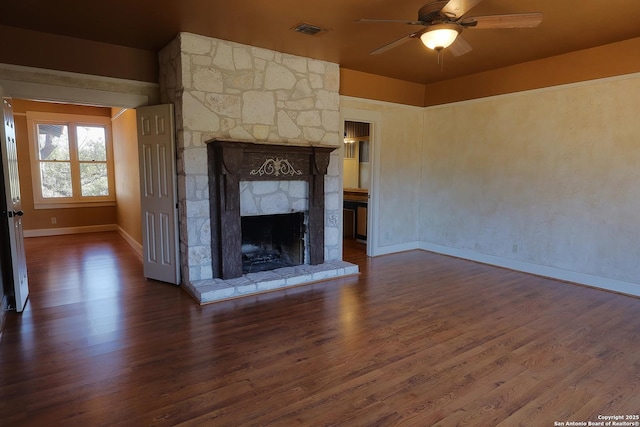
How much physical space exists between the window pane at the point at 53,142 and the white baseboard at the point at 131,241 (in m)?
1.89

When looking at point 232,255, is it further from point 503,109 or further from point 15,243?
point 503,109

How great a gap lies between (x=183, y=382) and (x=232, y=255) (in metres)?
1.89

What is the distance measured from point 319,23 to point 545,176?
342cm

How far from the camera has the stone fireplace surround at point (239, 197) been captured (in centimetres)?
399

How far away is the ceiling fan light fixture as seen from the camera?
2.69 m

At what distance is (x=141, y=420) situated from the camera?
6.71ft

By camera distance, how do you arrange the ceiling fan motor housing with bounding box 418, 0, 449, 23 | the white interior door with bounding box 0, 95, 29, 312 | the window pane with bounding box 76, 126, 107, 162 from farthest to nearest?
the window pane with bounding box 76, 126, 107, 162, the white interior door with bounding box 0, 95, 29, 312, the ceiling fan motor housing with bounding box 418, 0, 449, 23

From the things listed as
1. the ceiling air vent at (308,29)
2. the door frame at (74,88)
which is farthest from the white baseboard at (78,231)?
the ceiling air vent at (308,29)

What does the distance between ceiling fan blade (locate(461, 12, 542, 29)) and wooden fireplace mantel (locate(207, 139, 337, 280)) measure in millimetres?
2265

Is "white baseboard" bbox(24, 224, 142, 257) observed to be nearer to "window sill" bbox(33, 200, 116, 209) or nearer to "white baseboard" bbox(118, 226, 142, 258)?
"white baseboard" bbox(118, 226, 142, 258)

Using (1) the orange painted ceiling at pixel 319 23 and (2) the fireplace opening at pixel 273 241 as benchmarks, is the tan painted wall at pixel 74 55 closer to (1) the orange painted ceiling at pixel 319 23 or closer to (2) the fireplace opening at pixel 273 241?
(1) the orange painted ceiling at pixel 319 23

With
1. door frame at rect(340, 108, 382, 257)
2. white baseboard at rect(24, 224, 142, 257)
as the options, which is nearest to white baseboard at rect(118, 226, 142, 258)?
white baseboard at rect(24, 224, 142, 257)

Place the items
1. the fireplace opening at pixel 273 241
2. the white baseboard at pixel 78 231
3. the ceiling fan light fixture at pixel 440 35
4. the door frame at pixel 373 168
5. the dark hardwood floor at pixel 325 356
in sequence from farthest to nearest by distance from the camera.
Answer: the white baseboard at pixel 78 231 → the door frame at pixel 373 168 → the fireplace opening at pixel 273 241 → the ceiling fan light fixture at pixel 440 35 → the dark hardwood floor at pixel 325 356

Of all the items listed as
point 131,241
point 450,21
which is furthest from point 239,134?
point 131,241
